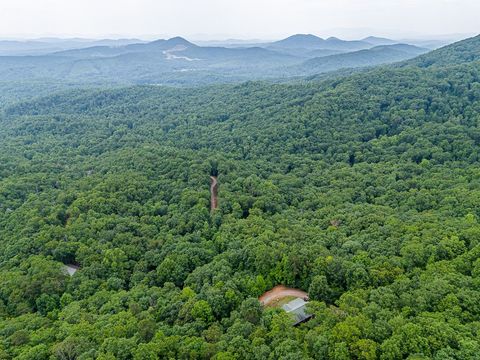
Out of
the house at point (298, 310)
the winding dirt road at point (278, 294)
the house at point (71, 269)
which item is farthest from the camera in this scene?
the house at point (71, 269)

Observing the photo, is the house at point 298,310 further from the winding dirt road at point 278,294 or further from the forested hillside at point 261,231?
the forested hillside at point 261,231

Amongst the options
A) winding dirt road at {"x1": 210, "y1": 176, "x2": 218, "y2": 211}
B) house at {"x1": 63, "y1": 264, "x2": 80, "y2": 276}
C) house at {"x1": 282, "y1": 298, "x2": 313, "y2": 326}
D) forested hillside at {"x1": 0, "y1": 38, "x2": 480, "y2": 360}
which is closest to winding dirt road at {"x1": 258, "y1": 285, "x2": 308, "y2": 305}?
forested hillside at {"x1": 0, "y1": 38, "x2": 480, "y2": 360}

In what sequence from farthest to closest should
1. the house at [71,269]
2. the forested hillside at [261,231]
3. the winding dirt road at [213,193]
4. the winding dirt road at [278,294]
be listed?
the winding dirt road at [213,193]
the house at [71,269]
the winding dirt road at [278,294]
the forested hillside at [261,231]

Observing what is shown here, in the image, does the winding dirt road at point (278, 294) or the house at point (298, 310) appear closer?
the house at point (298, 310)

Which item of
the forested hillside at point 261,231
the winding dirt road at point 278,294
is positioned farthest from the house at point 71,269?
the winding dirt road at point 278,294

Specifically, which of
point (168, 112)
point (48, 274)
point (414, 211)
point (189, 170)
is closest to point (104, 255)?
point (48, 274)

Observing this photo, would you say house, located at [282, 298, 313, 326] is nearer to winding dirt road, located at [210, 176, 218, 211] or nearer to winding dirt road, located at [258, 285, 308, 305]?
winding dirt road, located at [258, 285, 308, 305]
